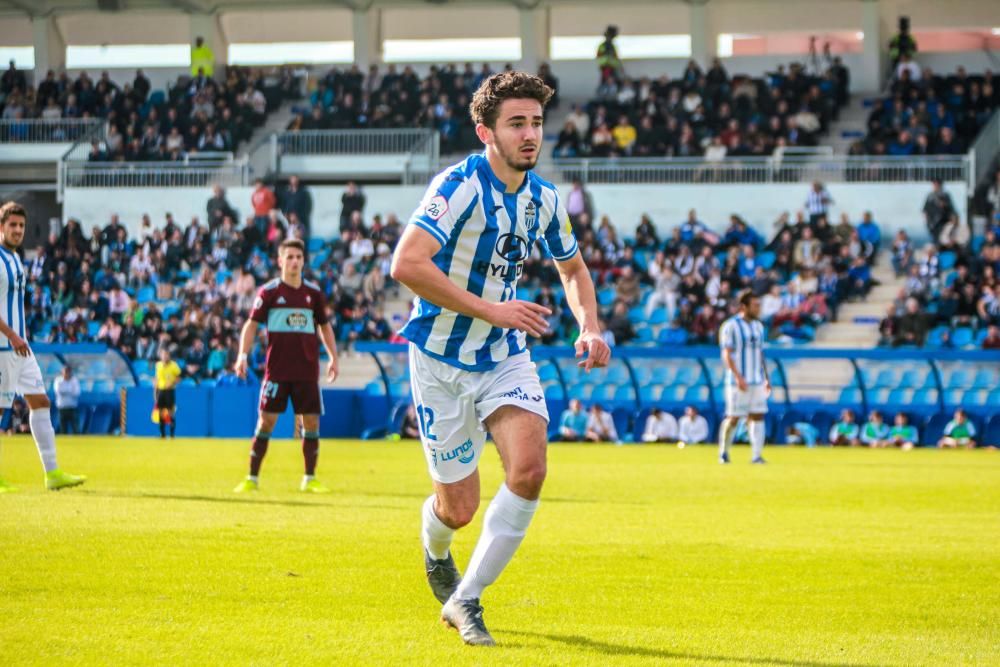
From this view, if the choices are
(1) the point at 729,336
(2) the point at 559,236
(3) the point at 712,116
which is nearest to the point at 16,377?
(2) the point at 559,236

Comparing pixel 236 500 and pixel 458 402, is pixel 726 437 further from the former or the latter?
pixel 458 402

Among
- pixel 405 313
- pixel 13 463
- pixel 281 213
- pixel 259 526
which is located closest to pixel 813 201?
pixel 405 313

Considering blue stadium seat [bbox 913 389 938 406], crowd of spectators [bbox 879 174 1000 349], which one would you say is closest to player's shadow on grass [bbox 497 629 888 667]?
blue stadium seat [bbox 913 389 938 406]

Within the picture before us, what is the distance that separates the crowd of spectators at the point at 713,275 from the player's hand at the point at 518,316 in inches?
971

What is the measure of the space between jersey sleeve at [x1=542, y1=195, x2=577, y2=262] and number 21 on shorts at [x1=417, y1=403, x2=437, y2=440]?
1.02 metres

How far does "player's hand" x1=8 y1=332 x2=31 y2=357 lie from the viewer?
12.5 meters

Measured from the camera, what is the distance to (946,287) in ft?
104

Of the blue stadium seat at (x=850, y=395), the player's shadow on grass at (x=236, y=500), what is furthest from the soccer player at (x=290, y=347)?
the blue stadium seat at (x=850, y=395)

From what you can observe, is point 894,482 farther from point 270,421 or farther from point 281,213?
point 281,213

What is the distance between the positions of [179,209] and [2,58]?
13.2 meters

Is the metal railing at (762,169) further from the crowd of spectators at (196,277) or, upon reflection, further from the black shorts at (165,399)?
the black shorts at (165,399)

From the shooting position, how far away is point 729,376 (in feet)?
70.6

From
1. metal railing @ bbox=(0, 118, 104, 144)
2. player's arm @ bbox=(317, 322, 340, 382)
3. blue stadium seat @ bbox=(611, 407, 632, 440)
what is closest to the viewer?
player's arm @ bbox=(317, 322, 340, 382)

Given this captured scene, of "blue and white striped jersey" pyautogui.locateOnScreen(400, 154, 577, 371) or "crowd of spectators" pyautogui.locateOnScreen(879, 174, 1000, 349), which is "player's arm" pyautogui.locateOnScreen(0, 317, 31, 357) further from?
"crowd of spectators" pyautogui.locateOnScreen(879, 174, 1000, 349)
